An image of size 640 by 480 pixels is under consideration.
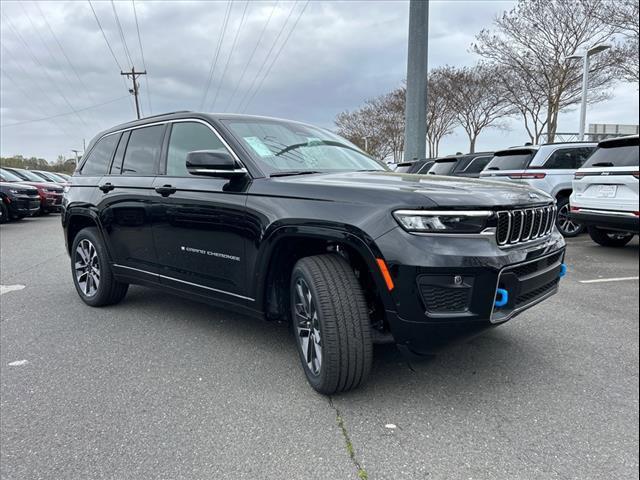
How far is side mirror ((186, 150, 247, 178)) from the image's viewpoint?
304 cm

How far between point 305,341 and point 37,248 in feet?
27.5

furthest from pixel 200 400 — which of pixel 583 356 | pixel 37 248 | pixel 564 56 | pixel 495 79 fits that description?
pixel 495 79

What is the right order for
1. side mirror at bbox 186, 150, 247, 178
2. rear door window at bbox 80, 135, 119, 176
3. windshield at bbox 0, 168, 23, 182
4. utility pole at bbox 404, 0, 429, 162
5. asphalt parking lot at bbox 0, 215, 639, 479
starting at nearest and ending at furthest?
asphalt parking lot at bbox 0, 215, 639, 479, side mirror at bbox 186, 150, 247, 178, rear door window at bbox 80, 135, 119, 176, utility pole at bbox 404, 0, 429, 162, windshield at bbox 0, 168, 23, 182

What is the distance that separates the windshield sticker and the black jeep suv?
0.01 meters

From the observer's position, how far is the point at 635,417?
2.44m

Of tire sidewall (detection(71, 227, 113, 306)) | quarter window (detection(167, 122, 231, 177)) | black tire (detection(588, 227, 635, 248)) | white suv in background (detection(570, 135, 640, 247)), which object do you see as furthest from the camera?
black tire (detection(588, 227, 635, 248))

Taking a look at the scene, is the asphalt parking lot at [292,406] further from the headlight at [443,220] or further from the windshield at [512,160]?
the windshield at [512,160]

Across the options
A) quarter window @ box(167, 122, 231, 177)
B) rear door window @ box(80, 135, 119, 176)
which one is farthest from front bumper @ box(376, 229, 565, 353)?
rear door window @ box(80, 135, 119, 176)

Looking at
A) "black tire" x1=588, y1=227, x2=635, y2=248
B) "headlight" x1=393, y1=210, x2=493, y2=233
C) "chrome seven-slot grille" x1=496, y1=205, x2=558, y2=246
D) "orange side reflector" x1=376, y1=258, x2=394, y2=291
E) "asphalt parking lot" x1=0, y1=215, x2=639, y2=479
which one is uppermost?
"headlight" x1=393, y1=210, x2=493, y2=233

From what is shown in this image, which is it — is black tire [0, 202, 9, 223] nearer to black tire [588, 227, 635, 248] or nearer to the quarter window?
the quarter window

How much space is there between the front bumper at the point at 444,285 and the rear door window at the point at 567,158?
7778 millimetres

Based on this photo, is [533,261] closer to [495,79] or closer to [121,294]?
[121,294]

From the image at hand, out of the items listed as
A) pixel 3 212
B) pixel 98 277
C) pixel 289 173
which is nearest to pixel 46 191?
pixel 3 212

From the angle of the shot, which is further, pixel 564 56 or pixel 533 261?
pixel 564 56
